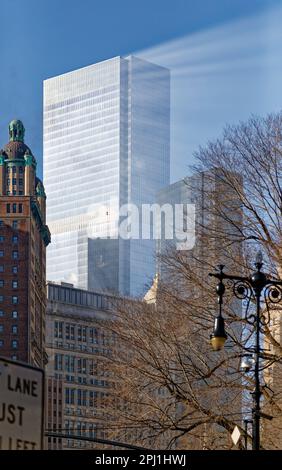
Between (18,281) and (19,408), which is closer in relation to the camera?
(19,408)

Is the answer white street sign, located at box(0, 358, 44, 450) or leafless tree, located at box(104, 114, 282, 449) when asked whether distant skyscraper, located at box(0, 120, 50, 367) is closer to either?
leafless tree, located at box(104, 114, 282, 449)

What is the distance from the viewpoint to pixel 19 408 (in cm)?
841

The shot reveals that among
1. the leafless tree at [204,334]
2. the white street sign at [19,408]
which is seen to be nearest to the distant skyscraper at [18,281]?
the leafless tree at [204,334]

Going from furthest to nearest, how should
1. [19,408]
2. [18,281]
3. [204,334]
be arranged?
1. [18,281]
2. [204,334]
3. [19,408]

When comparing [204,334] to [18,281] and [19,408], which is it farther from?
[18,281]

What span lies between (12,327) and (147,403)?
14061 cm

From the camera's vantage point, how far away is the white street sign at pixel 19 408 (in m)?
8.37

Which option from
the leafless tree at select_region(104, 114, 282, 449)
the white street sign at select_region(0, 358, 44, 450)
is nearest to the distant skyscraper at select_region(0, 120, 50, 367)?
the leafless tree at select_region(104, 114, 282, 449)

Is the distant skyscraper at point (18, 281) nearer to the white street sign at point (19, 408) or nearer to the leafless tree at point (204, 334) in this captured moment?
the leafless tree at point (204, 334)

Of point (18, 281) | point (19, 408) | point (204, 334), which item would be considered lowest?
point (19, 408)

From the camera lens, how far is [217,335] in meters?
24.6

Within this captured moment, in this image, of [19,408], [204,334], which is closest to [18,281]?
[204,334]

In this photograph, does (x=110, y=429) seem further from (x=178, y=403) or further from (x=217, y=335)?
(x=217, y=335)

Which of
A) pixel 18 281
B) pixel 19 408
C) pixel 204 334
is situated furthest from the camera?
pixel 18 281
